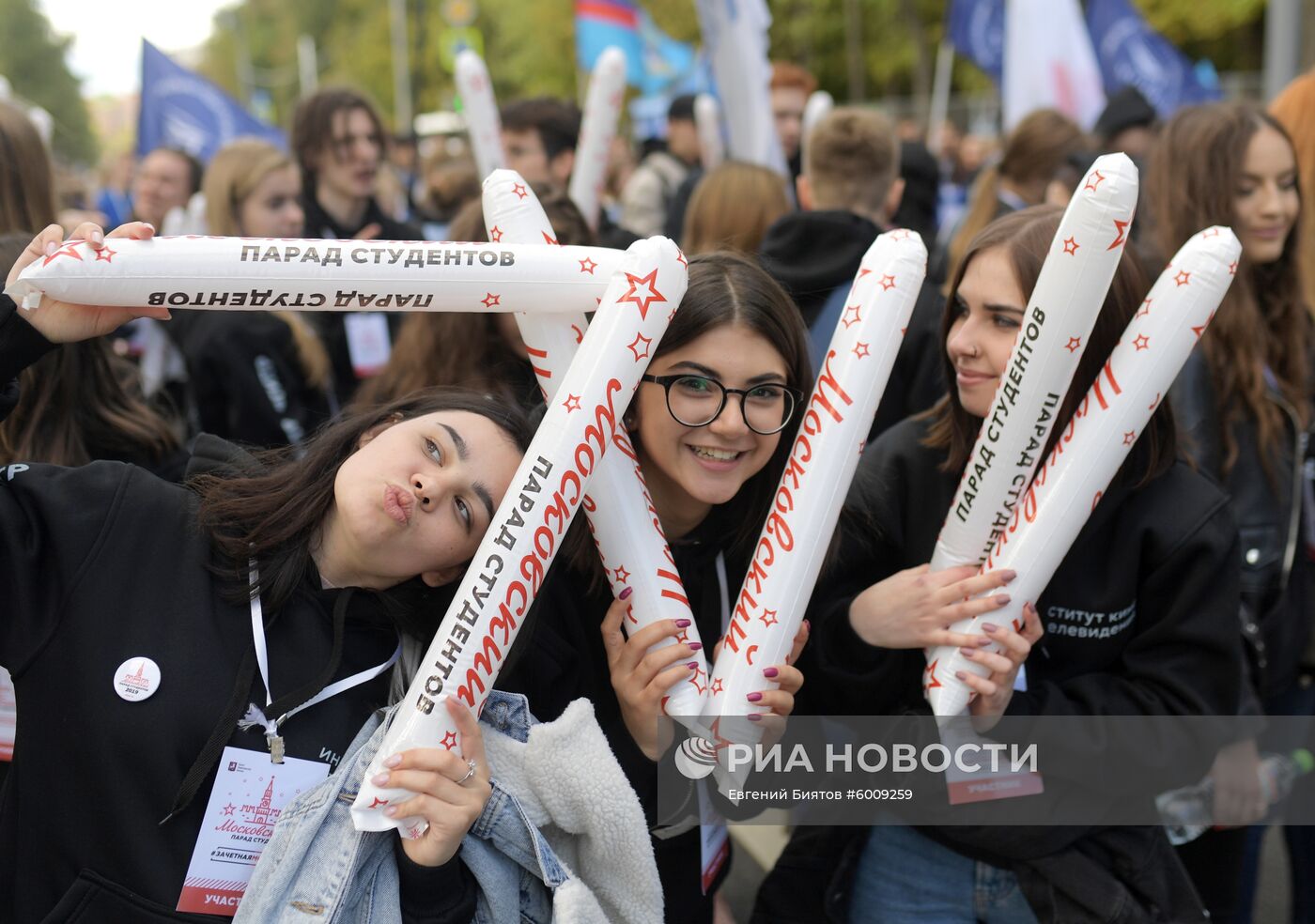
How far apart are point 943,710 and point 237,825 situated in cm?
121

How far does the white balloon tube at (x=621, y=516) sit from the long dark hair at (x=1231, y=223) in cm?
185

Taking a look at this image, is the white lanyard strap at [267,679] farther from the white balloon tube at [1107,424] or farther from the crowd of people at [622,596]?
the white balloon tube at [1107,424]

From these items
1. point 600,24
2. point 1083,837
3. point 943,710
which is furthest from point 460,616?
point 600,24

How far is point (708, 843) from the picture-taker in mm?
2453

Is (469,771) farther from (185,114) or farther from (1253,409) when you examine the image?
(185,114)

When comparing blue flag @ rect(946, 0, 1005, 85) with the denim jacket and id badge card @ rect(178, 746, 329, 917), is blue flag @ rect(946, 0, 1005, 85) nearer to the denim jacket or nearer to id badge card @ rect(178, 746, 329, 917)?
the denim jacket

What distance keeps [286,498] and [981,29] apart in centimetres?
864

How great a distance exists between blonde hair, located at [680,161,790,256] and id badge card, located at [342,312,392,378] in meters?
1.30

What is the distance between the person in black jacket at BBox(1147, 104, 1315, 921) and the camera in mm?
3078

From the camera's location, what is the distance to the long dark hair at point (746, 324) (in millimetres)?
2236

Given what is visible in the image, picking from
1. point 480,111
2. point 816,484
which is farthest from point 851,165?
point 816,484

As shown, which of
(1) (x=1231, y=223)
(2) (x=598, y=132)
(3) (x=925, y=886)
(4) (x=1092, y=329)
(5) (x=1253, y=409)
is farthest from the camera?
(2) (x=598, y=132)

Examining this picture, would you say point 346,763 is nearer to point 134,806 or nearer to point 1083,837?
point 134,806

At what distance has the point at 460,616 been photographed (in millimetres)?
1775
